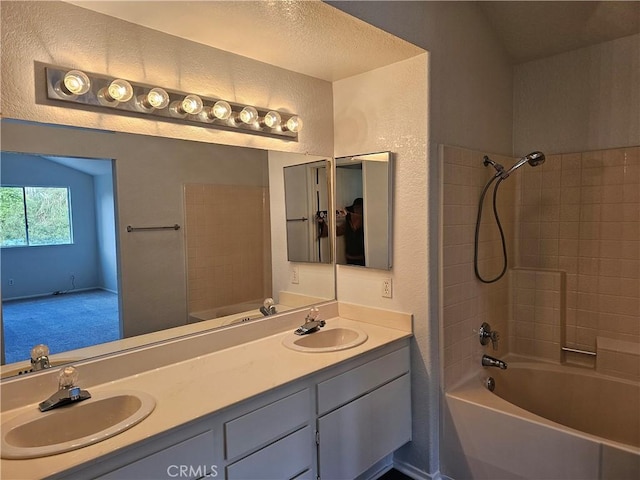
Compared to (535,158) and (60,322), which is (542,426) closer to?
(535,158)

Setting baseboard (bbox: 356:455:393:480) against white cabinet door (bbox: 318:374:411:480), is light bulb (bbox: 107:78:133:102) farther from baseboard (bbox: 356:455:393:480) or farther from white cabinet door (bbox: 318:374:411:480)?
baseboard (bbox: 356:455:393:480)

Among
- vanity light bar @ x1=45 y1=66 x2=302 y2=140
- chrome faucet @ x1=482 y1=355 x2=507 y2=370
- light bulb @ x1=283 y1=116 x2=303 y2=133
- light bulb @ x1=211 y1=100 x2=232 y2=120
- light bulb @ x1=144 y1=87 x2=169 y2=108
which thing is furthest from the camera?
chrome faucet @ x1=482 y1=355 x2=507 y2=370

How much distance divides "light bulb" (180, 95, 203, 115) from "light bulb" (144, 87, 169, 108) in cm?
9

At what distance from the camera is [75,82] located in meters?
1.55

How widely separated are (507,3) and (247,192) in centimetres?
184

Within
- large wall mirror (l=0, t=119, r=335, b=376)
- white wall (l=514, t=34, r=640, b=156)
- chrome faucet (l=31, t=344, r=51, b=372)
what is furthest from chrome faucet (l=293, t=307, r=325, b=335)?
white wall (l=514, t=34, r=640, b=156)

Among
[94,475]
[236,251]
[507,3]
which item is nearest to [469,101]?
[507,3]

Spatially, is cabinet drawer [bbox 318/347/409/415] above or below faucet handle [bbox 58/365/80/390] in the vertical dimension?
below

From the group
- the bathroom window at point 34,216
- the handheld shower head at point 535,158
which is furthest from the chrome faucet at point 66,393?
the handheld shower head at point 535,158

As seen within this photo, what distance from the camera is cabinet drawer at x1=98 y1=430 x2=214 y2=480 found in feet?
4.00

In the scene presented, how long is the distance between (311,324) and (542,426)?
47.0 inches

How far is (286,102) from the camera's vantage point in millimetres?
2350

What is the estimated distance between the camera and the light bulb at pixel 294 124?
2307 millimetres
